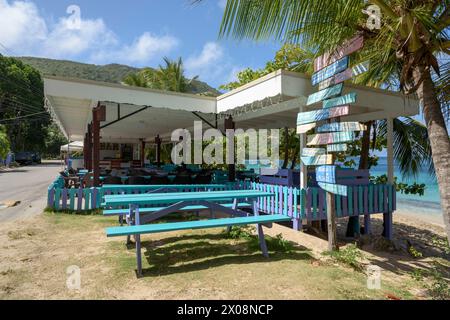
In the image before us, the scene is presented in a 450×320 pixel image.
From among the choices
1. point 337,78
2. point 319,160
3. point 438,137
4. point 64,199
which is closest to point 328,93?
point 337,78

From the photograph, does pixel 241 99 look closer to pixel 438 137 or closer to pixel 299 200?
pixel 299 200

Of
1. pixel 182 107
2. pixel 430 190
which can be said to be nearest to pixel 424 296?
pixel 182 107

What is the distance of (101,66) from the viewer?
11338cm

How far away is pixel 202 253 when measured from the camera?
4.45 meters

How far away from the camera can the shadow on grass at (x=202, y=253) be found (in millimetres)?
3908

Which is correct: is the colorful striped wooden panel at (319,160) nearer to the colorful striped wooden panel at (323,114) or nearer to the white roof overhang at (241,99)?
the colorful striped wooden panel at (323,114)

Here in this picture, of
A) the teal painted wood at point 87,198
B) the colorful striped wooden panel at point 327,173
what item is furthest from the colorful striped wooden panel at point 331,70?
the teal painted wood at point 87,198

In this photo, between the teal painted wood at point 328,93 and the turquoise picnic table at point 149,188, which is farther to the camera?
the turquoise picnic table at point 149,188

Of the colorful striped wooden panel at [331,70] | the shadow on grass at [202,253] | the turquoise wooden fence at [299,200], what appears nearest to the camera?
the shadow on grass at [202,253]

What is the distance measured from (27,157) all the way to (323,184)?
45.8 metres

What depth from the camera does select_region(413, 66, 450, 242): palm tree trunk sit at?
308 centimetres

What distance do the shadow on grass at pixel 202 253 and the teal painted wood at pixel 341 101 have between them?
2377 mm

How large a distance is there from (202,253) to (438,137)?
3.29 meters

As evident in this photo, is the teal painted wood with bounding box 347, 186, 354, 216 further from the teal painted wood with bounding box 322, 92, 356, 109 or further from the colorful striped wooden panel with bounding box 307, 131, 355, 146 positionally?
the teal painted wood with bounding box 322, 92, 356, 109
